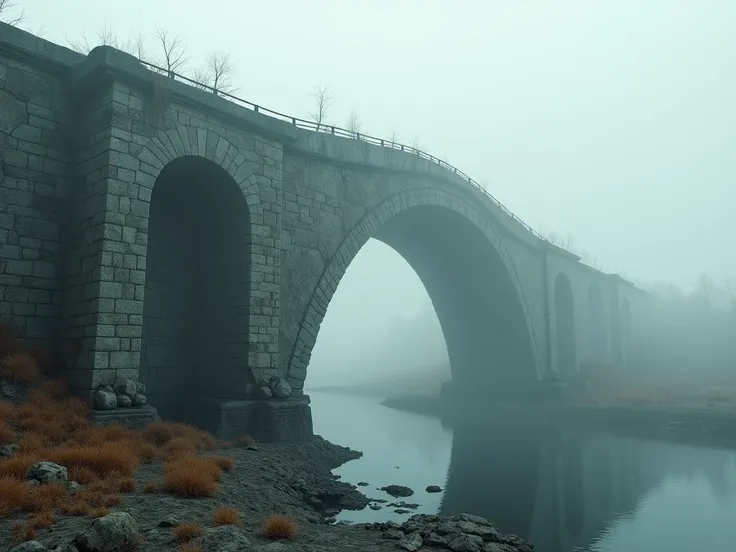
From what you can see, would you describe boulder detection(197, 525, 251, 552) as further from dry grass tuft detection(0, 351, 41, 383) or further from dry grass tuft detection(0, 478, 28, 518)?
dry grass tuft detection(0, 351, 41, 383)

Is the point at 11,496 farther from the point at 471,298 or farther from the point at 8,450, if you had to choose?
the point at 471,298

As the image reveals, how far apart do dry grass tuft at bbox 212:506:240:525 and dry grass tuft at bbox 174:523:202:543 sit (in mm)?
566

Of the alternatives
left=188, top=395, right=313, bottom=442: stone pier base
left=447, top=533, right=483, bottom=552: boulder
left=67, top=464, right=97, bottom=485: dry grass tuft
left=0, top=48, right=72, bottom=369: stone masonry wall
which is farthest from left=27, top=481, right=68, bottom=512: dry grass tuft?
left=188, top=395, right=313, bottom=442: stone pier base

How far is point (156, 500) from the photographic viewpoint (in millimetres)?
7539

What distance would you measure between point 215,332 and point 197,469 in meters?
6.80

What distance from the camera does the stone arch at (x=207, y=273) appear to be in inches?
566

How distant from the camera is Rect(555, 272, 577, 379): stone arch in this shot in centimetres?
3916

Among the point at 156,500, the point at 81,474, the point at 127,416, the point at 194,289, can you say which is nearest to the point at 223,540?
the point at 156,500

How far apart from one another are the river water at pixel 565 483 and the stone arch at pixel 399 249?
398cm

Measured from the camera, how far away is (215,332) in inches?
597

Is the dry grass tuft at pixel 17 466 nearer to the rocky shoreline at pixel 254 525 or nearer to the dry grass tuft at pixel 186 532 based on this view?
the rocky shoreline at pixel 254 525

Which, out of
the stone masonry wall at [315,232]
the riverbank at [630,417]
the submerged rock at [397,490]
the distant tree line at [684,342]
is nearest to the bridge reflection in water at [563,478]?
the submerged rock at [397,490]

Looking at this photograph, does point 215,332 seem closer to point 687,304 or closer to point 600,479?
point 600,479

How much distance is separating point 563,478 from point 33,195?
1548 centimetres
